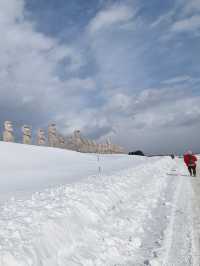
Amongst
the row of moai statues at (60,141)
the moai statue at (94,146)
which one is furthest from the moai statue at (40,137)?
the moai statue at (94,146)

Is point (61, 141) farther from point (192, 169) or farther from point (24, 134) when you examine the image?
point (192, 169)

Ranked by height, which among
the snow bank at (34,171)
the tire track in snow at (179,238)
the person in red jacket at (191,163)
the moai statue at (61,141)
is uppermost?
the moai statue at (61,141)

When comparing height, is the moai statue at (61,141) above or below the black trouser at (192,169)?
above

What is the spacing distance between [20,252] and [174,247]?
2.94 metres

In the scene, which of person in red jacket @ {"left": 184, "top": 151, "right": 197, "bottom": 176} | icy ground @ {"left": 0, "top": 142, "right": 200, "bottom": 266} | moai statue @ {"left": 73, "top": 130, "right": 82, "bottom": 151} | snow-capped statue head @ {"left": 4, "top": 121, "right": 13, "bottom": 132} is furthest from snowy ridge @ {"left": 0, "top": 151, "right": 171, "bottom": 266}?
moai statue @ {"left": 73, "top": 130, "right": 82, "bottom": 151}

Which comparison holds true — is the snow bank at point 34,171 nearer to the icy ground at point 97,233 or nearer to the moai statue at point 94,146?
the icy ground at point 97,233

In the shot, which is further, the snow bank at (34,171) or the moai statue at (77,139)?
the moai statue at (77,139)

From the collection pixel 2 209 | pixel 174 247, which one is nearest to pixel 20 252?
pixel 174 247

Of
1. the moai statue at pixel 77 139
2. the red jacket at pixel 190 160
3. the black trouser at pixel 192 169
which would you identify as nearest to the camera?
the black trouser at pixel 192 169

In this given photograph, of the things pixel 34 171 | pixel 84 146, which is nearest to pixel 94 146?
pixel 84 146

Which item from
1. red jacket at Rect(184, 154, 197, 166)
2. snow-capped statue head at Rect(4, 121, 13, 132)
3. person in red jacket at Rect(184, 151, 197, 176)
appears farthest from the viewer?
snow-capped statue head at Rect(4, 121, 13, 132)

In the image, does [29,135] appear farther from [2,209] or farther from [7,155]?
[2,209]

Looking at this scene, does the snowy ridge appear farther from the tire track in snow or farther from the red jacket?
the red jacket

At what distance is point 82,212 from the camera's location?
8133 millimetres
